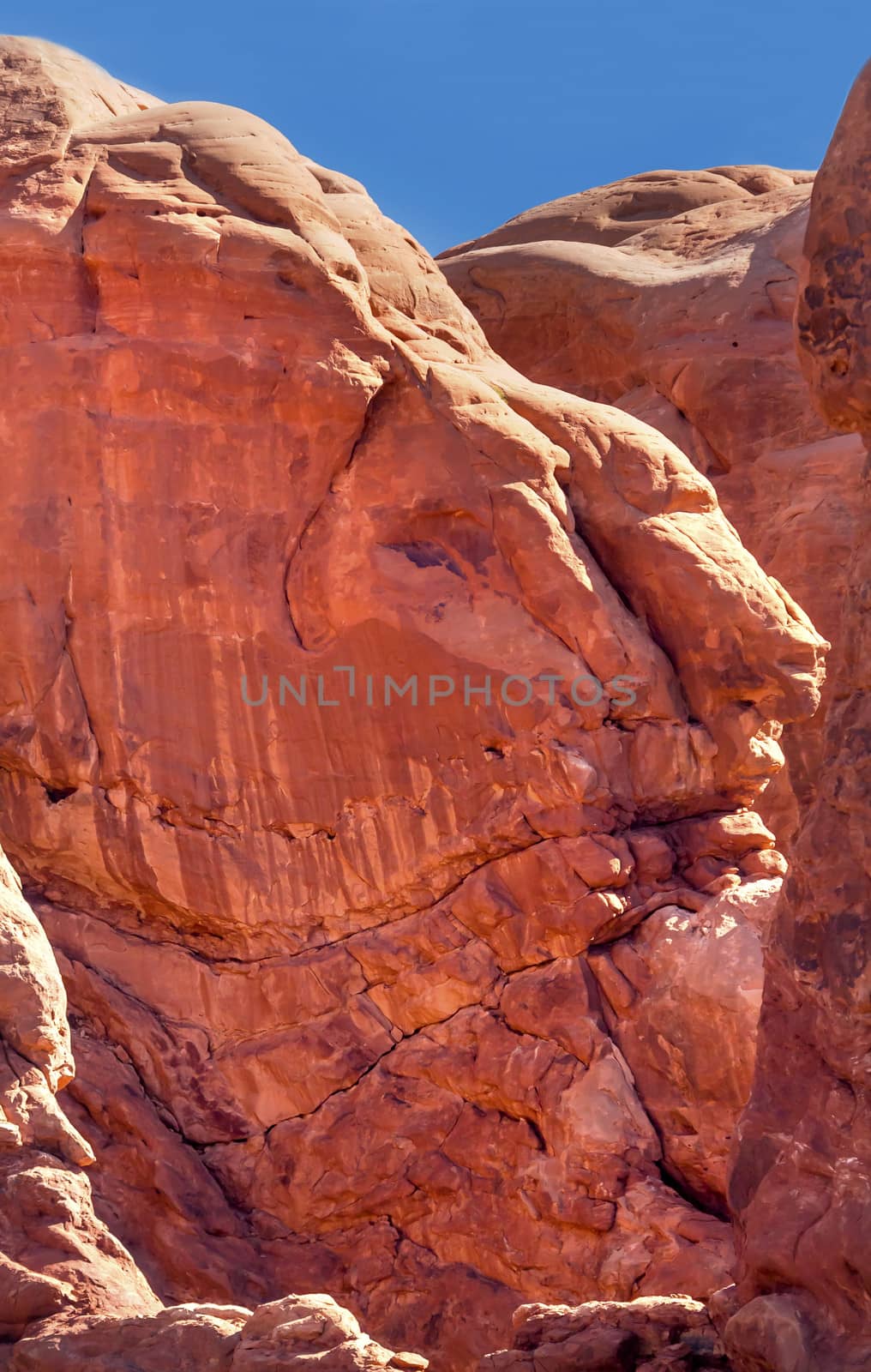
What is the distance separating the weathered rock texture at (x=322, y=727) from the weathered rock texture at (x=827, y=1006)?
5.13 meters

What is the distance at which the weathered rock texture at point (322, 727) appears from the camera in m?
10.1

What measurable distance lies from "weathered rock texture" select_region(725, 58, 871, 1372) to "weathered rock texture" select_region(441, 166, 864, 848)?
8451 millimetres

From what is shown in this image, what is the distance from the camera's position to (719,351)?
15461 mm

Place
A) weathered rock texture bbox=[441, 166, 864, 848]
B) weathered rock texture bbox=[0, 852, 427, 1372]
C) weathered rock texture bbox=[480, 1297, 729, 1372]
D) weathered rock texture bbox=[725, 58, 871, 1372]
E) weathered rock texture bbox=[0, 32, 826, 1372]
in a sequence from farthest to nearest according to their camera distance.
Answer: weathered rock texture bbox=[441, 166, 864, 848] < weathered rock texture bbox=[0, 32, 826, 1372] < weathered rock texture bbox=[0, 852, 427, 1372] < weathered rock texture bbox=[480, 1297, 729, 1372] < weathered rock texture bbox=[725, 58, 871, 1372]

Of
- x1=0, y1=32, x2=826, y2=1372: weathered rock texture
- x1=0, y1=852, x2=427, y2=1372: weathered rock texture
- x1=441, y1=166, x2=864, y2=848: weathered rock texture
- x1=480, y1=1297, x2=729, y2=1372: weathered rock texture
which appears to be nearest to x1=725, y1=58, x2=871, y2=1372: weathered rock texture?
x1=480, y1=1297, x2=729, y2=1372: weathered rock texture

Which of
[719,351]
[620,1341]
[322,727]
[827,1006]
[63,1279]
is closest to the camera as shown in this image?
[827,1006]

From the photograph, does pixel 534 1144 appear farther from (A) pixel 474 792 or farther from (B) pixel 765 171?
(B) pixel 765 171

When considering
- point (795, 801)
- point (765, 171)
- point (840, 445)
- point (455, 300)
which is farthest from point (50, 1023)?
point (765, 171)

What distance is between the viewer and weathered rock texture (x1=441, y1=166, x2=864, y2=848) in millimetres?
14227

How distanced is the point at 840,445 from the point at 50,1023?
10.1m

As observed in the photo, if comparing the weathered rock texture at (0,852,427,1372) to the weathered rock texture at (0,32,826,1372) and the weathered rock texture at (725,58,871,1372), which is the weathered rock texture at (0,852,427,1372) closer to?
the weathered rock texture at (725,58,871,1372)

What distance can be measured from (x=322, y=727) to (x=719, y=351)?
22.0 ft

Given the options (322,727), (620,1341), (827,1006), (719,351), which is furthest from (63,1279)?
(719,351)

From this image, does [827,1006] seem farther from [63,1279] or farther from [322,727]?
[322,727]
